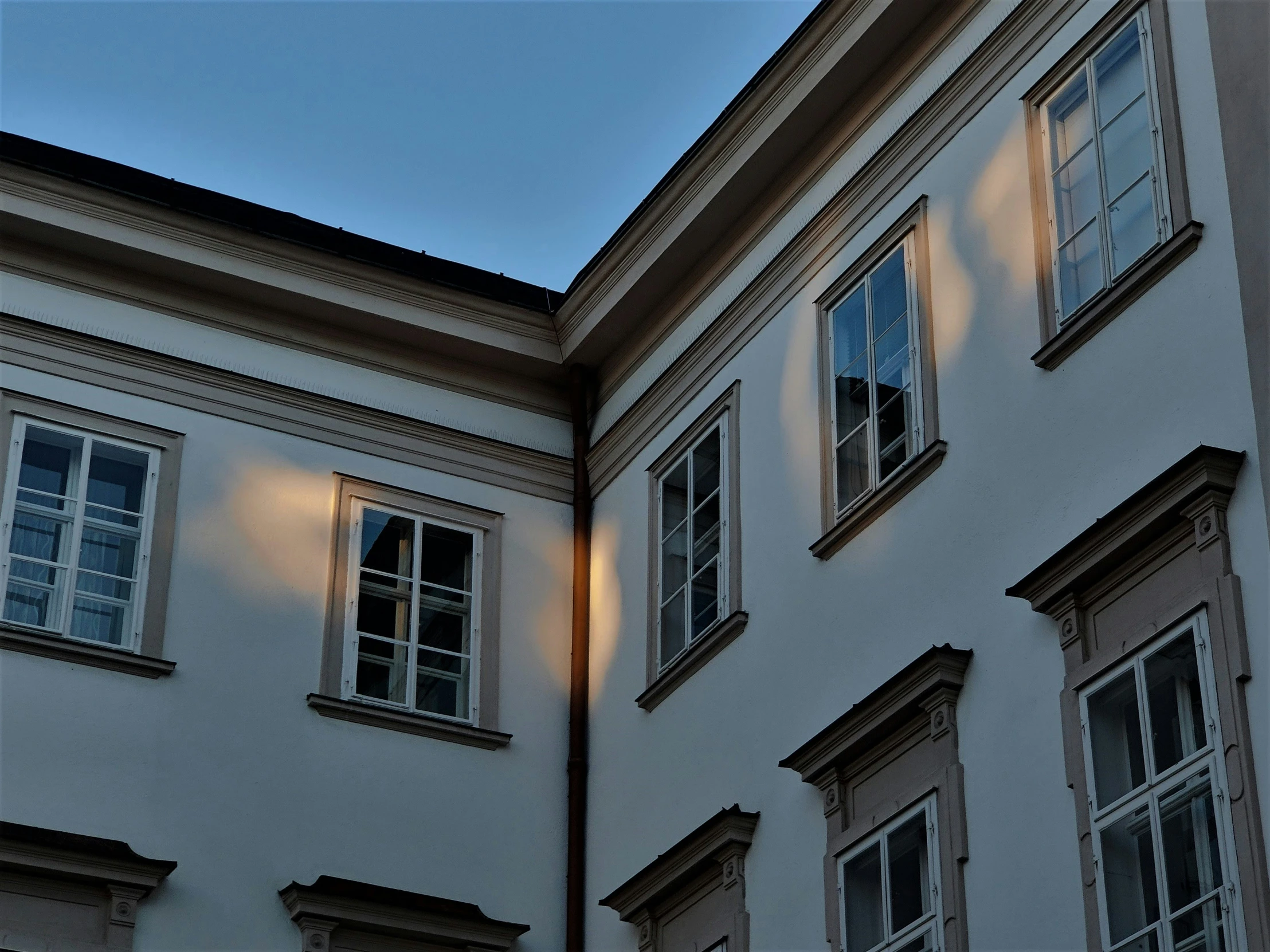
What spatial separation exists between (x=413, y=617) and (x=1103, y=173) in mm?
5270

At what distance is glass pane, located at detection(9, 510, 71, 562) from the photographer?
11.9 meters

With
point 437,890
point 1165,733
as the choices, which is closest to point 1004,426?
point 1165,733

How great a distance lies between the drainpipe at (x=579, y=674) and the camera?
12.2 metres

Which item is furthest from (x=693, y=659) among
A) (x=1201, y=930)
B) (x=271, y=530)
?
(x=1201, y=930)

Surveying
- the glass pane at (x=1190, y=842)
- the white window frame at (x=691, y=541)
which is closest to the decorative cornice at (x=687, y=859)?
the white window frame at (x=691, y=541)

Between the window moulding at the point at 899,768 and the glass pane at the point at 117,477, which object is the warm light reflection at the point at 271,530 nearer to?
the glass pane at the point at 117,477

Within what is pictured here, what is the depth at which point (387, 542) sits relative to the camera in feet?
43.0

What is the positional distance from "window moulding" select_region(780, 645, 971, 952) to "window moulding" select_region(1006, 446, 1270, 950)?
704 mm

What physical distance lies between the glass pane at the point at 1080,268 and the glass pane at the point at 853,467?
63.1 inches

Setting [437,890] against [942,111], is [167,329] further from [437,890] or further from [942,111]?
[942,111]

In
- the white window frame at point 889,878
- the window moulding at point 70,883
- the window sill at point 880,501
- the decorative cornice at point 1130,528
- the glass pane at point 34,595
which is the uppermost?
the glass pane at point 34,595

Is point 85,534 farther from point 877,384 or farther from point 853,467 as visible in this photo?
point 877,384

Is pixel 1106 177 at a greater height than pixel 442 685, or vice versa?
pixel 1106 177

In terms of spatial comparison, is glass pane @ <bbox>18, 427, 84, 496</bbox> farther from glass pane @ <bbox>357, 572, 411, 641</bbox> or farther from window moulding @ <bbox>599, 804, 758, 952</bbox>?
window moulding @ <bbox>599, 804, 758, 952</bbox>
